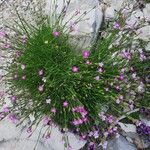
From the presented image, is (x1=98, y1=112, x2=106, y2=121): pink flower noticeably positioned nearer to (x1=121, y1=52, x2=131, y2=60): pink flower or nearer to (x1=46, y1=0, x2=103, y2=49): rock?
(x1=121, y1=52, x2=131, y2=60): pink flower

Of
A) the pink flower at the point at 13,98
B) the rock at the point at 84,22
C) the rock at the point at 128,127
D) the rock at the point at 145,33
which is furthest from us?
the rock at the point at 145,33

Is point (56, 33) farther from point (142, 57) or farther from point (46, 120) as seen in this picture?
point (142, 57)

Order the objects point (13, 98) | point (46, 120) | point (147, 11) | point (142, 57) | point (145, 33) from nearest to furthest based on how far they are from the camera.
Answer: point (46, 120)
point (13, 98)
point (142, 57)
point (145, 33)
point (147, 11)

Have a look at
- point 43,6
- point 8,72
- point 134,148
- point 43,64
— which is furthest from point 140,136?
point 43,6

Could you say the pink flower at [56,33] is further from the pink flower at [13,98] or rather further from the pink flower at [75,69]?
the pink flower at [13,98]

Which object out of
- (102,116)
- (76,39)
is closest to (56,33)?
(76,39)

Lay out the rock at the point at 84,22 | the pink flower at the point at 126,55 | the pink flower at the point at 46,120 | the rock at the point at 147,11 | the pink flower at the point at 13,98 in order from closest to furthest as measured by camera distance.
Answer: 1. the pink flower at the point at 46,120
2. the pink flower at the point at 13,98
3. the pink flower at the point at 126,55
4. the rock at the point at 84,22
5. the rock at the point at 147,11

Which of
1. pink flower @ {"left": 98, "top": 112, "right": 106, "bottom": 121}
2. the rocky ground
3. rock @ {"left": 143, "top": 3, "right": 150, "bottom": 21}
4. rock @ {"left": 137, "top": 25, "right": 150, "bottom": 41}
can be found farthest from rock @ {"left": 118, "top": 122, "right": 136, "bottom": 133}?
rock @ {"left": 143, "top": 3, "right": 150, "bottom": 21}

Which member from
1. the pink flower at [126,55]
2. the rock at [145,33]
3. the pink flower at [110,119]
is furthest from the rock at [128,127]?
the rock at [145,33]
